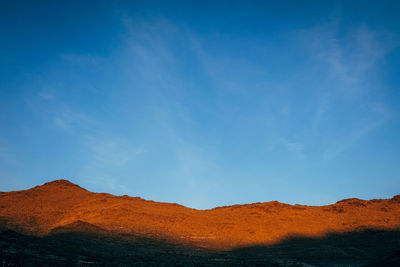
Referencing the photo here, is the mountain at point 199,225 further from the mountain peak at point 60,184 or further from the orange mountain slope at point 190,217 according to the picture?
the mountain peak at point 60,184

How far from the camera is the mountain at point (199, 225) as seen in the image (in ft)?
112

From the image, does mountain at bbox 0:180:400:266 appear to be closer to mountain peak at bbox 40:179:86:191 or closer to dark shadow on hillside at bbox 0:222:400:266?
dark shadow on hillside at bbox 0:222:400:266

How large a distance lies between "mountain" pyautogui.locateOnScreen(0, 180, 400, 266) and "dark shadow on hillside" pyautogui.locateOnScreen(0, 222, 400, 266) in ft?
0.38


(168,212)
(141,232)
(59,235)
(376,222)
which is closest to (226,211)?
(168,212)

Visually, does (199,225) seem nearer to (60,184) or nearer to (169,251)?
(169,251)

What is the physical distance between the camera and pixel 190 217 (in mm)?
47406

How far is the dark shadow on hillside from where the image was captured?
24.2m

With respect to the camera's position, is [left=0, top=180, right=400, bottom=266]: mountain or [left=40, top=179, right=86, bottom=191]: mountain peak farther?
[left=40, top=179, right=86, bottom=191]: mountain peak

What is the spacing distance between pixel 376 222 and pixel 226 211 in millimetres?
22016

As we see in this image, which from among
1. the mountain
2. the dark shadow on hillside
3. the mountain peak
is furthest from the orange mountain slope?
the dark shadow on hillside

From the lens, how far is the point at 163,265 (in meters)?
25.8

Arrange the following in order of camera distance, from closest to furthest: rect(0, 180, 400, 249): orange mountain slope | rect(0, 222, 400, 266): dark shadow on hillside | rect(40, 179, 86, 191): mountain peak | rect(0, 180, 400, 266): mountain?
rect(0, 222, 400, 266): dark shadow on hillside
rect(0, 180, 400, 266): mountain
rect(0, 180, 400, 249): orange mountain slope
rect(40, 179, 86, 191): mountain peak

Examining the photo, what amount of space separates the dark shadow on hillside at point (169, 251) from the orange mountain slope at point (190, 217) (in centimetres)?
213

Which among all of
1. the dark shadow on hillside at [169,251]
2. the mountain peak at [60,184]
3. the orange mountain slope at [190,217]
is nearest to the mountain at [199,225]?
the orange mountain slope at [190,217]
